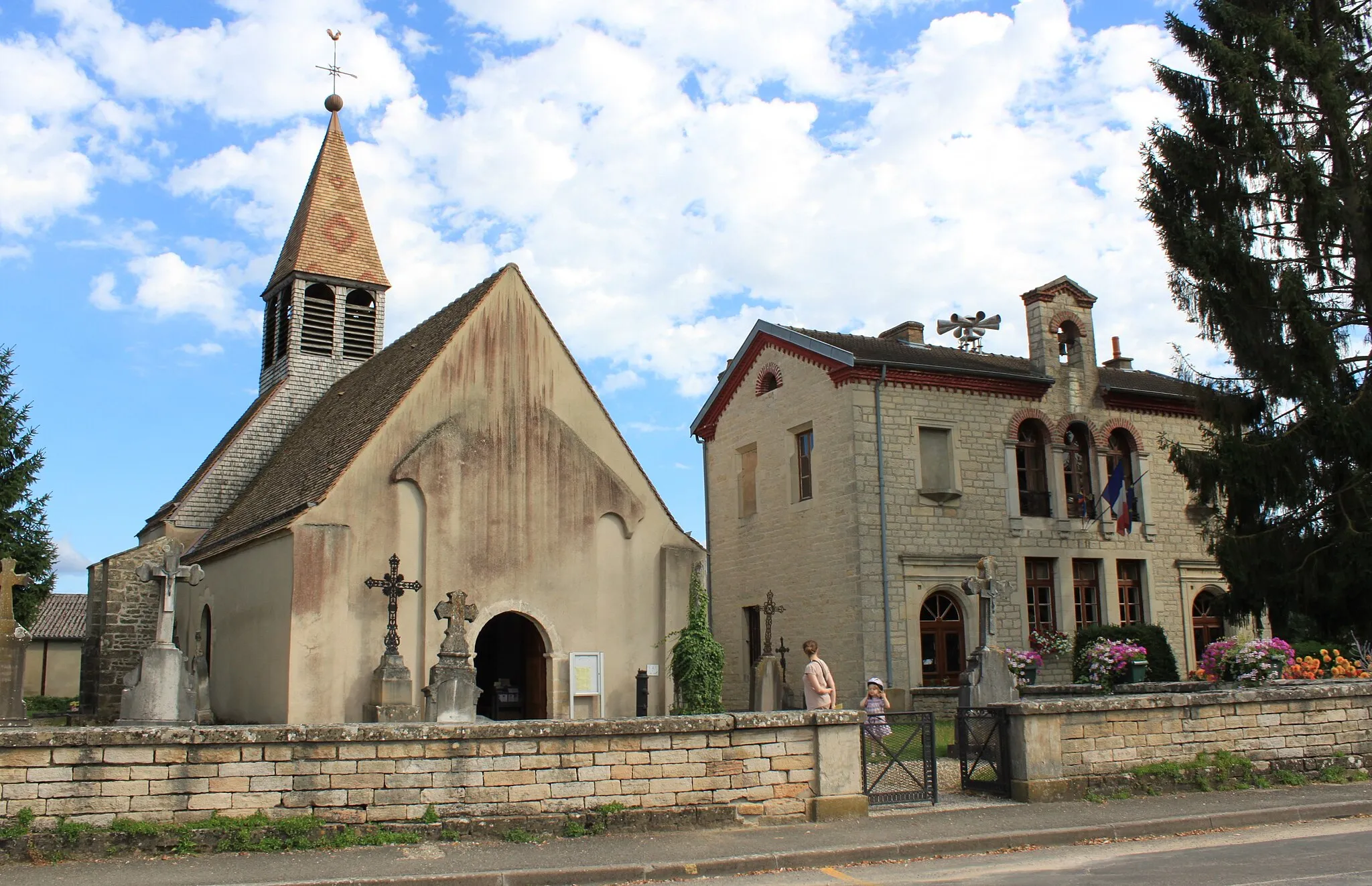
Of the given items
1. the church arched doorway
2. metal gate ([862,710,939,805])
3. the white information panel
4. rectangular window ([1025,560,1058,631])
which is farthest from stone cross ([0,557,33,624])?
rectangular window ([1025,560,1058,631])

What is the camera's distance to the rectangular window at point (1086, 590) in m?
25.2

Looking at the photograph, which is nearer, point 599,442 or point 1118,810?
point 1118,810

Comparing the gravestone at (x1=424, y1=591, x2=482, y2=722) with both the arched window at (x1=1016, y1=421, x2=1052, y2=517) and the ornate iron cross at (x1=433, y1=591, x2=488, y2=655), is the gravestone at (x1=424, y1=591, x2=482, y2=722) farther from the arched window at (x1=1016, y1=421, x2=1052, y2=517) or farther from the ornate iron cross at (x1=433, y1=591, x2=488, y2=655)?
the arched window at (x1=1016, y1=421, x2=1052, y2=517)

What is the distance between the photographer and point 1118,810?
1051 centimetres

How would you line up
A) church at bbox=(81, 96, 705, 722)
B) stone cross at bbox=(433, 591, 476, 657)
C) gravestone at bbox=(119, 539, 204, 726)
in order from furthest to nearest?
church at bbox=(81, 96, 705, 722) → stone cross at bbox=(433, 591, 476, 657) → gravestone at bbox=(119, 539, 204, 726)

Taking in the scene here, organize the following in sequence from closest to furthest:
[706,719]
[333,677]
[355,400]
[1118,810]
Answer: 1. [706,719]
2. [1118,810]
3. [333,677]
4. [355,400]

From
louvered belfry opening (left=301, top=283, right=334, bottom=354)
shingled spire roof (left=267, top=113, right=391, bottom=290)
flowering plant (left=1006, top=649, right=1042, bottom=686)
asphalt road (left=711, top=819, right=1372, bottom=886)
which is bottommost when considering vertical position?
asphalt road (left=711, top=819, right=1372, bottom=886)

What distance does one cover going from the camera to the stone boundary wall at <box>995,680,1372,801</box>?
1099 cm

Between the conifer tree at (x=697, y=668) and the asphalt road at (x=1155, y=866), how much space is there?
9.56 m

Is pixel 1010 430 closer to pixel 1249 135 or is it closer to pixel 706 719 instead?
pixel 1249 135

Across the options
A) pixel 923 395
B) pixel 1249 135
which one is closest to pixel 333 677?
pixel 923 395

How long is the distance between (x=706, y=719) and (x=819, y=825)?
4.59 ft

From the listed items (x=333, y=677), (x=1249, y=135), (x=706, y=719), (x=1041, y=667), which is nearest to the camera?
(x=706, y=719)

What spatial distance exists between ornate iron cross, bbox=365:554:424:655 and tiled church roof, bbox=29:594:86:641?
2957 cm
